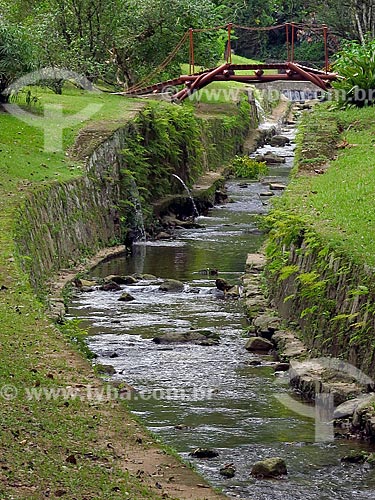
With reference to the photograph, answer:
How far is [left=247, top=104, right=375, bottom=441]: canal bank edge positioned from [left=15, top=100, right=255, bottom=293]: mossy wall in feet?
13.3

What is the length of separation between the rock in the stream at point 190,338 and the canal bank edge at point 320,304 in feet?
3.42

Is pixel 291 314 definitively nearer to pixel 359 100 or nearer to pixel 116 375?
pixel 116 375

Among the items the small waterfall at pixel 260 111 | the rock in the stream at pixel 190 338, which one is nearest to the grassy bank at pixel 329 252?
the rock in the stream at pixel 190 338

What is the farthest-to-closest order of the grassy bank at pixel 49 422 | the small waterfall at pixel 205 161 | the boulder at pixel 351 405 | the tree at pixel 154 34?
1. the tree at pixel 154 34
2. the small waterfall at pixel 205 161
3. the boulder at pixel 351 405
4. the grassy bank at pixel 49 422

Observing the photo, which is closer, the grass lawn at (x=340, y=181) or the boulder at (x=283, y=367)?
the boulder at (x=283, y=367)

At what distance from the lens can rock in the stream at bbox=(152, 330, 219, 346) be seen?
17.6m

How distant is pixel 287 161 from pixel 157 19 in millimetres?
6612

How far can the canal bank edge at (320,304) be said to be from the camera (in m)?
14.0

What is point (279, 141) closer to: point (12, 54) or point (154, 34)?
point (154, 34)

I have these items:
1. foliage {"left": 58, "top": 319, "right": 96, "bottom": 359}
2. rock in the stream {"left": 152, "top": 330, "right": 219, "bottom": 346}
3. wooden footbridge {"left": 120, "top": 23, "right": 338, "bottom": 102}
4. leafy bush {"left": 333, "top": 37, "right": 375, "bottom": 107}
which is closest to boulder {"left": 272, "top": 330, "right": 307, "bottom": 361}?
rock in the stream {"left": 152, "top": 330, "right": 219, "bottom": 346}

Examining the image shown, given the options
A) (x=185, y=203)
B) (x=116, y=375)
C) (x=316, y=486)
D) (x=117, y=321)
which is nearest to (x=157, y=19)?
(x=185, y=203)

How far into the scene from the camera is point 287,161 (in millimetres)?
40781

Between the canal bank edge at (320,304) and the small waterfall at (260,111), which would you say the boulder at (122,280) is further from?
the small waterfall at (260,111)

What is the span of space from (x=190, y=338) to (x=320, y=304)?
2.62 m
